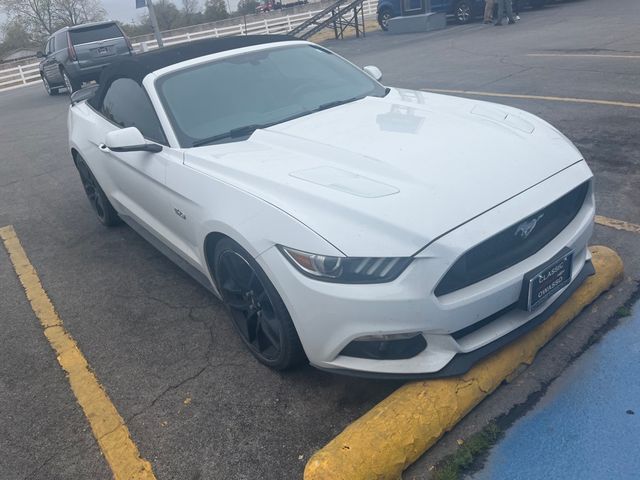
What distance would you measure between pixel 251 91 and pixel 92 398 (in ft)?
7.03

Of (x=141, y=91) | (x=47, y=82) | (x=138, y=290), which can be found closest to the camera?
(x=141, y=91)

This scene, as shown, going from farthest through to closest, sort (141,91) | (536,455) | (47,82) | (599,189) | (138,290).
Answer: (47,82) < (599,189) < (138,290) < (141,91) < (536,455)

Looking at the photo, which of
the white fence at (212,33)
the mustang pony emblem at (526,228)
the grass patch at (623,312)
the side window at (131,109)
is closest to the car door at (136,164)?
the side window at (131,109)

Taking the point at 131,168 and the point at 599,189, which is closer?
the point at 131,168

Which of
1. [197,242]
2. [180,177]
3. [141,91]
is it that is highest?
[141,91]

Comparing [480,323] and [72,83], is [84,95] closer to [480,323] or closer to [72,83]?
[480,323]

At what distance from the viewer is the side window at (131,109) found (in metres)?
3.88

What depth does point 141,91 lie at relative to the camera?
13.3 ft

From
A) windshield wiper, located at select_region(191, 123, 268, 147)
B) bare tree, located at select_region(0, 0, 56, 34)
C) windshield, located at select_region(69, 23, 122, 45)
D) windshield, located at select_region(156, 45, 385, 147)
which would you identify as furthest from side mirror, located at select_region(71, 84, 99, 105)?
bare tree, located at select_region(0, 0, 56, 34)

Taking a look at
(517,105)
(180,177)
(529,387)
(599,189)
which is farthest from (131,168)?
(517,105)

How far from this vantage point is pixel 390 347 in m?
2.56

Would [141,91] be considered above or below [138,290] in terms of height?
above

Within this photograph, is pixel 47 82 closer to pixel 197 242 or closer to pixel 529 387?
pixel 197 242

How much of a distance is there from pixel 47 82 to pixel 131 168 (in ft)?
51.6
